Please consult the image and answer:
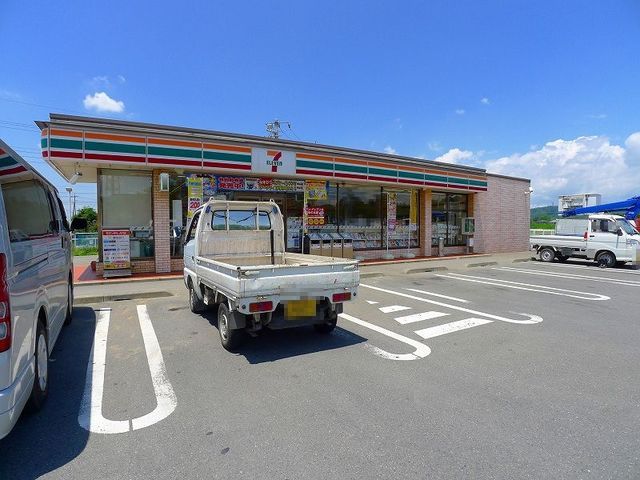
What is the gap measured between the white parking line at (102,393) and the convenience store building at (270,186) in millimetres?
6209

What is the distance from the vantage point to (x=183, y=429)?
307 centimetres

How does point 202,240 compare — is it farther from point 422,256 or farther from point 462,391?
point 422,256

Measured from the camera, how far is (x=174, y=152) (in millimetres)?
10992

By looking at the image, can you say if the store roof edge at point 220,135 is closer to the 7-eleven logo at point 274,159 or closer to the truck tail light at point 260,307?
the 7-eleven logo at point 274,159

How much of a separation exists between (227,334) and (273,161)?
8.59 metres

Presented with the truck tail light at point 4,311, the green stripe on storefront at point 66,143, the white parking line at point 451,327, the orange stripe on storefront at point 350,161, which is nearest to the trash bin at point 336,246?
the orange stripe on storefront at point 350,161

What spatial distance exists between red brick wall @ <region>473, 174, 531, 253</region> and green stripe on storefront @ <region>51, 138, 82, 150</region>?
56.0ft

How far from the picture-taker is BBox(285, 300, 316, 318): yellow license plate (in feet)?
15.5

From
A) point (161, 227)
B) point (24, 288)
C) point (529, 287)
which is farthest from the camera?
point (161, 227)

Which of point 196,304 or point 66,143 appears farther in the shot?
point 66,143

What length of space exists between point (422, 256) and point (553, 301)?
9265 millimetres

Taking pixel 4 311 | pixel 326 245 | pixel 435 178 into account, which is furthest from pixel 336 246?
pixel 4 311

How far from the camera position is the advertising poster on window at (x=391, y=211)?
53.5ft

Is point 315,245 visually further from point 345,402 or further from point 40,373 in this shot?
point 40,373
